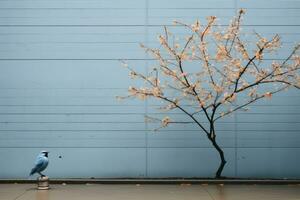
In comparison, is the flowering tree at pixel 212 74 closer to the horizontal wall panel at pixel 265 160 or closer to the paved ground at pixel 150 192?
the horizontal wall panel at pixel 265 160

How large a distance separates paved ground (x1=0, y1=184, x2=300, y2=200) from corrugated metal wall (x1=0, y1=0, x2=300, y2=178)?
1079 millimetres

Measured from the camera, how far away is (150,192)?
12281 mm

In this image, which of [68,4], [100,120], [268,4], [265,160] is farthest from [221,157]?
[68,4]

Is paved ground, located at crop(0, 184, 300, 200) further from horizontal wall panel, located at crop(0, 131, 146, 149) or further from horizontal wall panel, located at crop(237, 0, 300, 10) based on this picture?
horizontal wall panel, located at crop(237, 0, 300, 10)

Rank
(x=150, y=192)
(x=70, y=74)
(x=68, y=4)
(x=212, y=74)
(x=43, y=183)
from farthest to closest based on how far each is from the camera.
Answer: (x=68, y=4) < (x=70, y=74) < (x=212, y=74) < (x=43, y=183) < (x=150, y=192)

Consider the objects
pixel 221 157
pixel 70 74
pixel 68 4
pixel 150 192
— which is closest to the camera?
pixel 150 192

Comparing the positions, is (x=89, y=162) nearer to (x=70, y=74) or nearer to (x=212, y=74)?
(x=70, y=74)

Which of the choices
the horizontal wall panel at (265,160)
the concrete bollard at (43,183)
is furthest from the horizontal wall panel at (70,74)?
the horizontal wall panel at (265,160)

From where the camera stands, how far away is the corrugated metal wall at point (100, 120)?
1477 centimetres

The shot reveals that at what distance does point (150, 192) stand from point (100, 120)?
10.4 feet

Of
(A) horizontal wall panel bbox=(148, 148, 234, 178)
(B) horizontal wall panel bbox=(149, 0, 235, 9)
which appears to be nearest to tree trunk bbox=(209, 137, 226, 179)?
(A) horizontal wall panel bbox=(148, 148, 234, 178)

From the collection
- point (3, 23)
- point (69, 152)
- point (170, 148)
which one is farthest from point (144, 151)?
point (3, 23)

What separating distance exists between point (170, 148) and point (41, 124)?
134 inches

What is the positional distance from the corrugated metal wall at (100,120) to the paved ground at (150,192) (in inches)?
42.5
